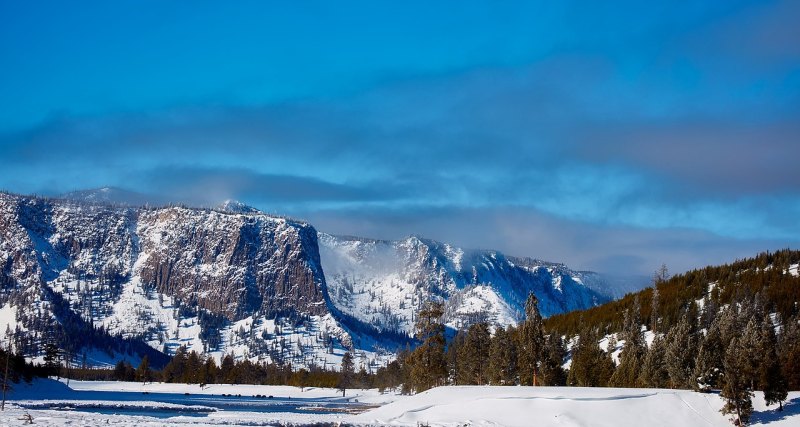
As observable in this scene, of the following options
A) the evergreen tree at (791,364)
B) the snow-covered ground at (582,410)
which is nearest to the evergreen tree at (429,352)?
the snow-covered ground at (582,410)

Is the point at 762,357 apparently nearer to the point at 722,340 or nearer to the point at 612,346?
the point at 722,340

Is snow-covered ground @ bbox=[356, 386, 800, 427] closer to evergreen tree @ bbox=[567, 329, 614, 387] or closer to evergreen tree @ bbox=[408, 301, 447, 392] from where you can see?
evergreen tree @ bbox=[408, 301, 447, 392]

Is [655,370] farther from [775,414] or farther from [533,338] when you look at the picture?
[775,414]

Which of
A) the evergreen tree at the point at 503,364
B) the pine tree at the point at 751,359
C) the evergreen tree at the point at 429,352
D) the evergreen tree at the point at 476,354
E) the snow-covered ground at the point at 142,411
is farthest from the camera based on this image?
the evergreen tree at the point at 476,354

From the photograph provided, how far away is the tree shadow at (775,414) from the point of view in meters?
81.1

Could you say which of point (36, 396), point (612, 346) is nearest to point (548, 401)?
point (612, 346)

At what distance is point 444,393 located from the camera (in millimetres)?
96875

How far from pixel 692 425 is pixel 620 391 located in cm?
1117

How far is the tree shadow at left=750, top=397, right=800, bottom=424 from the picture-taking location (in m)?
81.1

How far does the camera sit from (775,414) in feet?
269

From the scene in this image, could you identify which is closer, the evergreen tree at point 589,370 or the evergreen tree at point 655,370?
the evergreen tree at point 655,370

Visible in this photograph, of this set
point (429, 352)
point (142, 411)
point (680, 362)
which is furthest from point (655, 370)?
point (142, 411)

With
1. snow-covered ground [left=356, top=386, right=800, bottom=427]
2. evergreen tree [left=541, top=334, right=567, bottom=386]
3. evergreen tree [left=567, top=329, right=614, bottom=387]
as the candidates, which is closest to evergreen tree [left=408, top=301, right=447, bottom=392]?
evergreen tree [left=541, top=334, right=567, bottom=386]

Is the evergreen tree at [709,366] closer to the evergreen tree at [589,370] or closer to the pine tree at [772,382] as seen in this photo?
the pine tree at [772,382]
